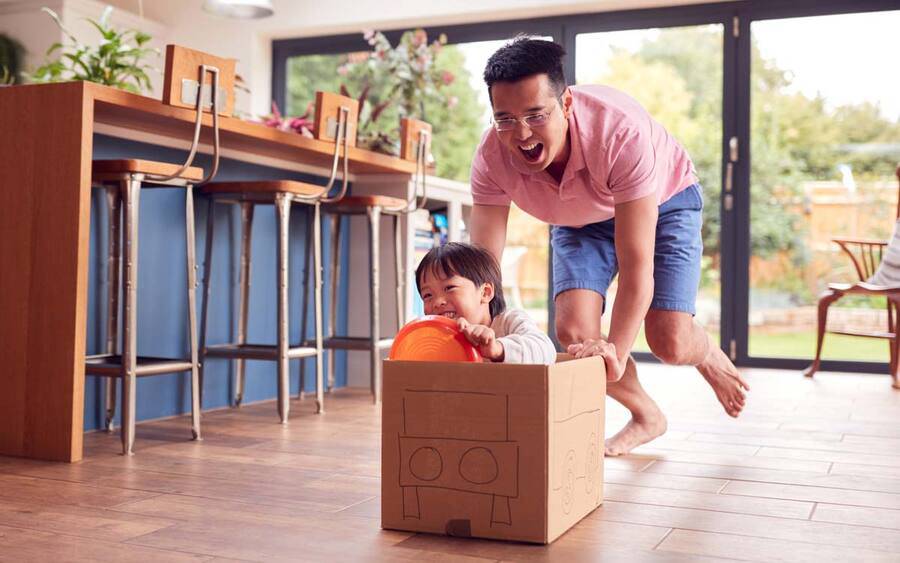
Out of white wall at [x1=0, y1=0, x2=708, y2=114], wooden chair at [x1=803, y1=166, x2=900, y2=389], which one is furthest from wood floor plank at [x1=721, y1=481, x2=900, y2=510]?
white wall at [x1=0, y1=0, x2=708, y2=114]

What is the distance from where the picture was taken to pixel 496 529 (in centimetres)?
162

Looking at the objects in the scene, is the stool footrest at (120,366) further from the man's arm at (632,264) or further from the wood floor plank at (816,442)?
the wood floor plank at (816,442)

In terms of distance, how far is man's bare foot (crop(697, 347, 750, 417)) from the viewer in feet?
8.70

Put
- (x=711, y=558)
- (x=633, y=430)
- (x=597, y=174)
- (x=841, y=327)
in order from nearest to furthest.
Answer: (x=711, y=558), (x=597, y=174), (x=633, y=430), (x=841, y=327)

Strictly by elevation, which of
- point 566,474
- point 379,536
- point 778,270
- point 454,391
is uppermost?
point 778,270

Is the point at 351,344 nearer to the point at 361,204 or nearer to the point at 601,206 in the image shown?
the point at 361,204

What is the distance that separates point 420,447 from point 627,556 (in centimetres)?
38

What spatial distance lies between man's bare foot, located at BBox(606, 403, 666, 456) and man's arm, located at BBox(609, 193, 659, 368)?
60 cm

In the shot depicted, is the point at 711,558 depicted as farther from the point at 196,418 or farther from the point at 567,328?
the point at 196,418

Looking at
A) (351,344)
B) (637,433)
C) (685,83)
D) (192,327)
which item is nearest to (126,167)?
(192,327)

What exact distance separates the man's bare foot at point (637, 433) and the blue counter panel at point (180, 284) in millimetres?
1225

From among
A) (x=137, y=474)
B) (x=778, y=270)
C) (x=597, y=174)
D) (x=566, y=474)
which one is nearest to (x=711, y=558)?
(x=566, y=474)

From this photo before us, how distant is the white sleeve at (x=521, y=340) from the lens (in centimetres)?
174

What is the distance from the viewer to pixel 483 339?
1.64 m
